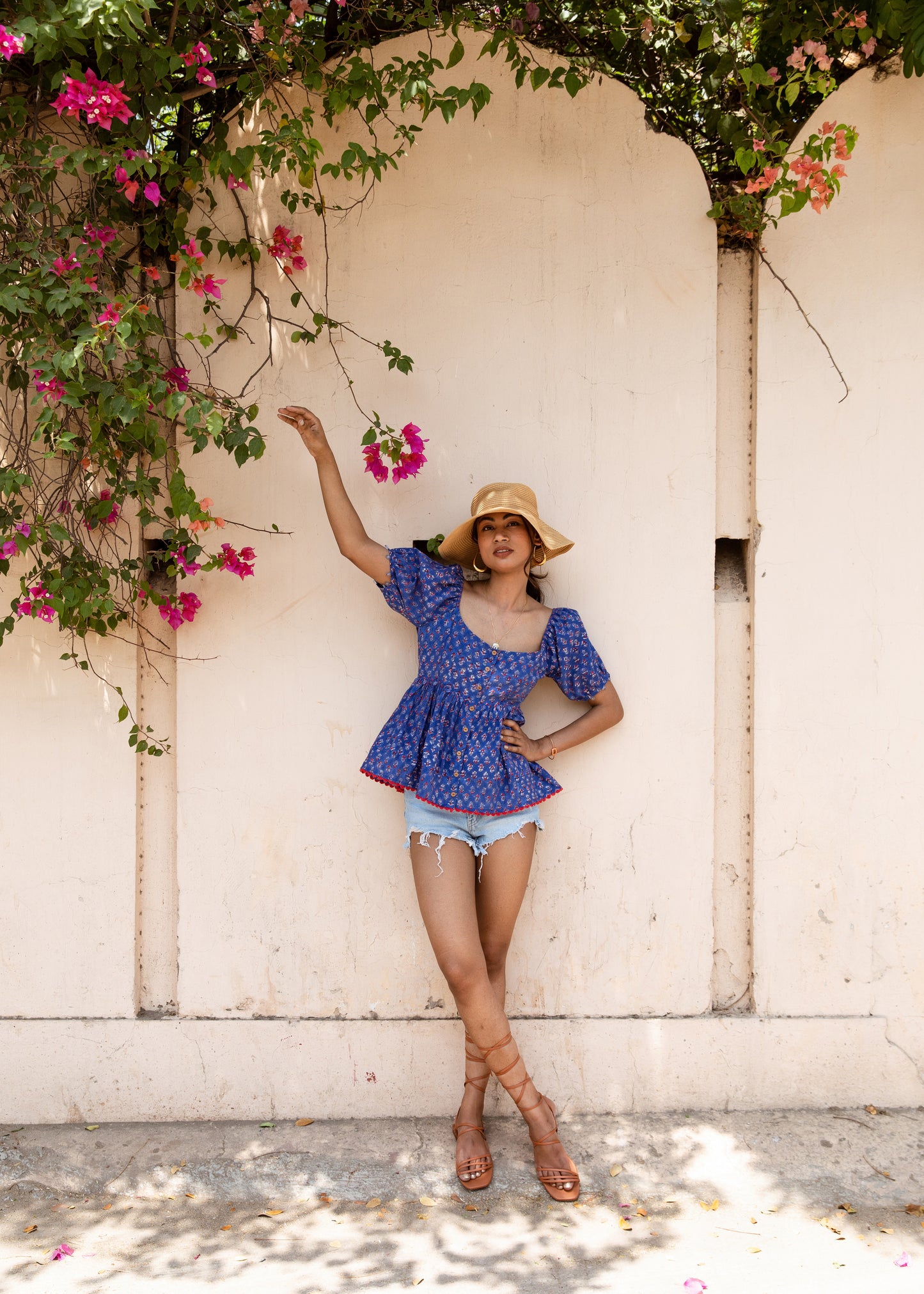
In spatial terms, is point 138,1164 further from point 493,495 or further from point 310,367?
point 310,367

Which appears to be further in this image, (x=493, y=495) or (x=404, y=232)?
(x=404, y=232)

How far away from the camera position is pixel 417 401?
3273 millimetres

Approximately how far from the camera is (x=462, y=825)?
2.99 m

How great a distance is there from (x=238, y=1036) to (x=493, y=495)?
6.66 feet

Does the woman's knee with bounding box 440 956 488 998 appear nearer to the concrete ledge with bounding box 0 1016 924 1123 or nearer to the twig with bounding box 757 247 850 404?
the concrete ledge with bounding box 0 1016 924 1123

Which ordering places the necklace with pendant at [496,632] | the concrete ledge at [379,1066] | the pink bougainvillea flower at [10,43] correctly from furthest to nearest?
the concrete ledge at [379,1066] < the necklace with pendant at [496,632] < the pink bougainvillea flower at [10,43]

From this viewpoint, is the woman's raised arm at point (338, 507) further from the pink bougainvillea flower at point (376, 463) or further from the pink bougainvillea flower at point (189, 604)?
the pink bougainvillea flower at point (189, 604)

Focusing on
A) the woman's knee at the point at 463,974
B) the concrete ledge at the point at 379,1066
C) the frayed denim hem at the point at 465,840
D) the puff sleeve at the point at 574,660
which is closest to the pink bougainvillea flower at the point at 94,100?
the puff sleeve at the point at 574,660

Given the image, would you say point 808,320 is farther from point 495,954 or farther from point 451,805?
point 495,954

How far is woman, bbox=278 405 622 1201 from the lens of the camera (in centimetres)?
292

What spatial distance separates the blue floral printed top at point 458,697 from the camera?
2.94 metres

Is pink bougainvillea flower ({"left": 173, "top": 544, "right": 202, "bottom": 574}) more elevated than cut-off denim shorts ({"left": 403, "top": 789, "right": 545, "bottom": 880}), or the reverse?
pink bougainvillea flower ({"left": 173, "top": 544, "right": 202, "bottom": 574})

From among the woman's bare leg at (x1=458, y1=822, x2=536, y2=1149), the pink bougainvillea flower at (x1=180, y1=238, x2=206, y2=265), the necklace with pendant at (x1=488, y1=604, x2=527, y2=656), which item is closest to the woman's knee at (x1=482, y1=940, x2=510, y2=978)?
the woman's bare leg at (x1=458, y1=822, x2=536, y2=1149)

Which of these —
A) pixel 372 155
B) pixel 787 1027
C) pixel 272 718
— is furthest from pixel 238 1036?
pixel 372 155
